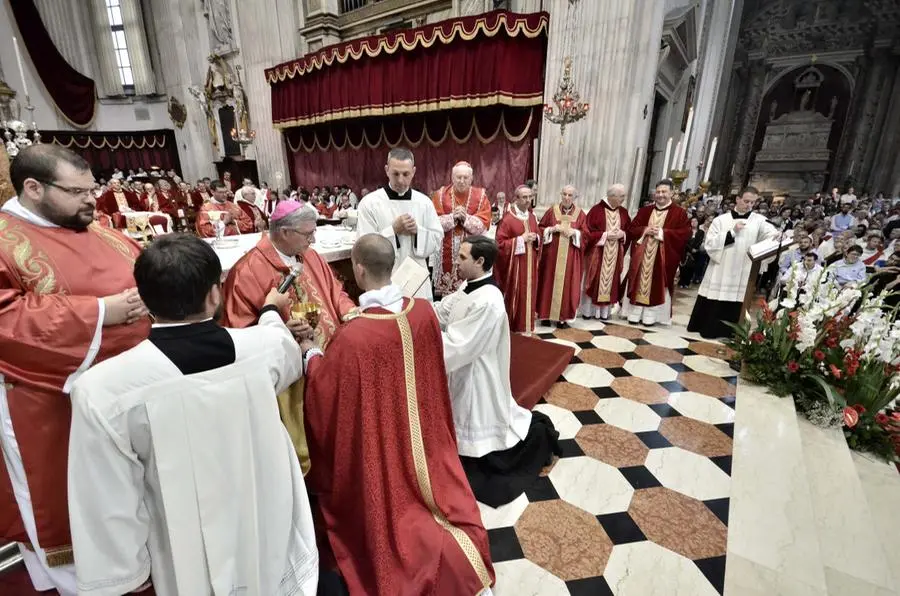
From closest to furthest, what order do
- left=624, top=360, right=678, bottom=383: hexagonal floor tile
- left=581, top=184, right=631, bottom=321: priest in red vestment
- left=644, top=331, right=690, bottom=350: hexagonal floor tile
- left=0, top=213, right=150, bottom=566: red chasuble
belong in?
left=0, top=213, right=150, bottom=566: red chasuble, left=624, top=360, right=678, bottom=383: hexagonal floor tile, left=644, top=331, right=690, bottom=350: hexagonal floor tile, left=581, top=184, right=631, bottom=321: priest in red vestment

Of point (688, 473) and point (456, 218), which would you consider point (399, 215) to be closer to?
point (456, 218)

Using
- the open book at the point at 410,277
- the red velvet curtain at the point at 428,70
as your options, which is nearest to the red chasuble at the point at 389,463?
the open book at the point at 410,277

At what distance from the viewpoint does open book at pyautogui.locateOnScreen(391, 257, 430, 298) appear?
2.19 metres

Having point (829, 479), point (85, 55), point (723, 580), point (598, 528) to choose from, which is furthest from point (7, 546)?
point (85, 55)

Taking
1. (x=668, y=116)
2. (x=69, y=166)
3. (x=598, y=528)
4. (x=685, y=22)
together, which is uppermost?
(x=685, y=22)

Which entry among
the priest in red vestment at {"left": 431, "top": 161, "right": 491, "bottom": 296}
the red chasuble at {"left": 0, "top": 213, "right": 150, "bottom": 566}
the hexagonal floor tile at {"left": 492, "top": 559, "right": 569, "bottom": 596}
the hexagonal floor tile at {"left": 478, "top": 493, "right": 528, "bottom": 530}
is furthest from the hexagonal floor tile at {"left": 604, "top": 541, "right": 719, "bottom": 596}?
the priest in red vestment at {"left": 431, "top": 161, "right": 491, "bottom": 296}

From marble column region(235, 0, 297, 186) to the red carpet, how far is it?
445 inches

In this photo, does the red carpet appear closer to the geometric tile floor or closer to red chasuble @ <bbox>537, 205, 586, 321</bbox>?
the geometric tile floor

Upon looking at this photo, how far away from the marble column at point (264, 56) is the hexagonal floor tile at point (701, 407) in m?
12.7

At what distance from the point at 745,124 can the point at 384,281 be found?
2388cm

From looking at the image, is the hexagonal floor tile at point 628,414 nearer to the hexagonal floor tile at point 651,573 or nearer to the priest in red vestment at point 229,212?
the hexagonal floor tile at point 651,573

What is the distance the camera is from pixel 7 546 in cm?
212

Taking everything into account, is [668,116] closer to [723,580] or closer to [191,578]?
[723,580]

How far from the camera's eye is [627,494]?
2629 millimetres
